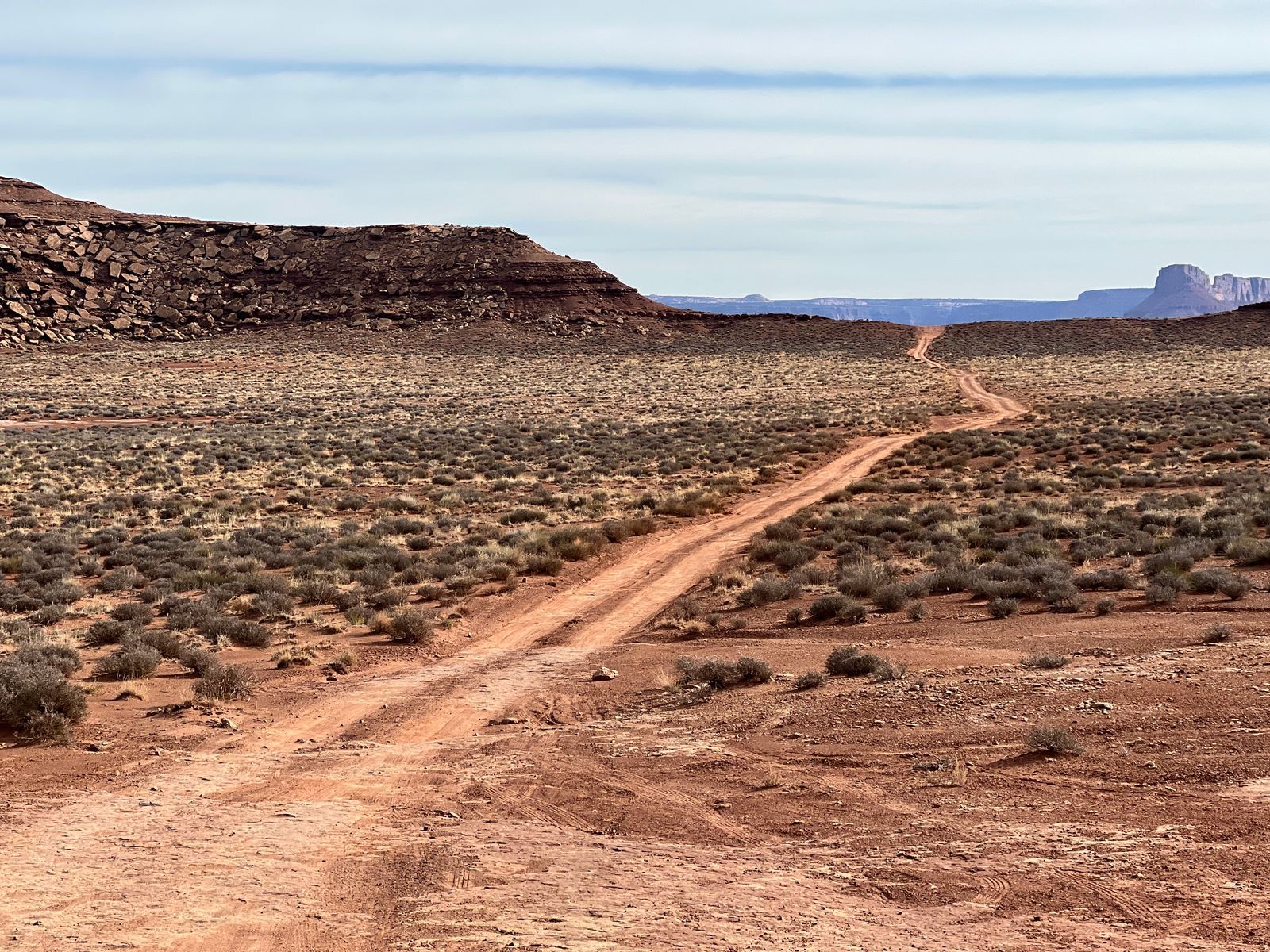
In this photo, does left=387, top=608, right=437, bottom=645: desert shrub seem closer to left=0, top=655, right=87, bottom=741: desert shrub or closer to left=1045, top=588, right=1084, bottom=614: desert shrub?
left=0, top=655, right=87, bottom=741: desert shrub

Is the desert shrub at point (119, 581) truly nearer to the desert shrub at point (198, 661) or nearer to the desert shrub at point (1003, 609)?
the desert shrub at point (198, 661)

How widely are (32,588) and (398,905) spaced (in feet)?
39.0

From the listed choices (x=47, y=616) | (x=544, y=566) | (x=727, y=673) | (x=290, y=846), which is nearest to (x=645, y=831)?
(x=290, y=846)

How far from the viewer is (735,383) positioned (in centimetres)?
6719

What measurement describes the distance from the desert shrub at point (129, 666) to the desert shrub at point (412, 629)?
2786 millimetres

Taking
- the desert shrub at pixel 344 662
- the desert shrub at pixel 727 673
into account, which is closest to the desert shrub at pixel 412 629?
the desert shrub at pixel 344 662

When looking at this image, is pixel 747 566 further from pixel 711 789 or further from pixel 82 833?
pixel 82 833

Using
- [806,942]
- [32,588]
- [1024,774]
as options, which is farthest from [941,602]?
[32,588]

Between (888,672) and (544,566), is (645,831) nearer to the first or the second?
(888,672)

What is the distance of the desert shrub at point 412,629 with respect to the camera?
13391 mm

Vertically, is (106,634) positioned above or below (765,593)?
below

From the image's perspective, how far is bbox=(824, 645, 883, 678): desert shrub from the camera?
1094 centimetres

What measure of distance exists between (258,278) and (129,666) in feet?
320

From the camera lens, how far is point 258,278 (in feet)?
336
